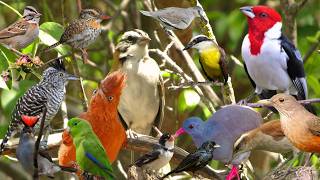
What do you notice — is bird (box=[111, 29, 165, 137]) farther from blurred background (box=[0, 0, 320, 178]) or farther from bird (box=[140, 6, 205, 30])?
bird (box=[140, 6, 205, 30])

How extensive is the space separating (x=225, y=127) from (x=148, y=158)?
473mm

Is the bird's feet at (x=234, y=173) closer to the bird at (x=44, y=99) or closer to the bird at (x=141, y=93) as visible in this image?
the bird at (x=44, y=99)

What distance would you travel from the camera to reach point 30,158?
8.34ft

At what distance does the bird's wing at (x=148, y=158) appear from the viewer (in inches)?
130

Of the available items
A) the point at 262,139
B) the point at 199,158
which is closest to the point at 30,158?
the point at 199,158

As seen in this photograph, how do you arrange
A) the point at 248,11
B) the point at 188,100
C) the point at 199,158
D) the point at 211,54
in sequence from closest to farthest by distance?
the point at 199,158 < the point at 248,11 < the point at 211,54 < the point at 188,100

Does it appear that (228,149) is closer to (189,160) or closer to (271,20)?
(189,160)

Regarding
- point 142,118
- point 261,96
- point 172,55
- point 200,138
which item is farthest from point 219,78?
point 172,55

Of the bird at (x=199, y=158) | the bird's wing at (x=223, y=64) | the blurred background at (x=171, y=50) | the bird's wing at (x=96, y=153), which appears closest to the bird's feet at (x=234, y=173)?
the bird at (x=199, y=158)

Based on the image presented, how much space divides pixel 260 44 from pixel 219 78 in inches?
13.2

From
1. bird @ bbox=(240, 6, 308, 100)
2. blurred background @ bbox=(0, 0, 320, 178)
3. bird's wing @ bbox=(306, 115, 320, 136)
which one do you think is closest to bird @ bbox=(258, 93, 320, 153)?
bird's wing @ bbox=(306, 115, 320, 136)

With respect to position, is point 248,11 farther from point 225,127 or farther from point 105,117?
point 105,117

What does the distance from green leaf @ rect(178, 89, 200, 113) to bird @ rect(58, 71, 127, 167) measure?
287cm

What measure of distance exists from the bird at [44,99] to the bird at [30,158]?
0.77 ft
